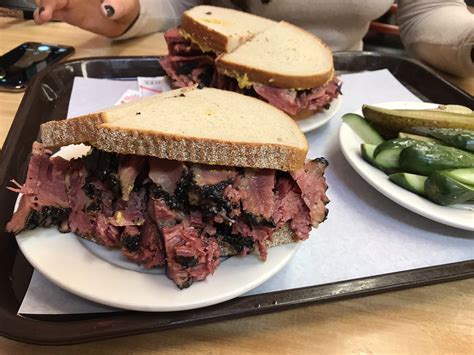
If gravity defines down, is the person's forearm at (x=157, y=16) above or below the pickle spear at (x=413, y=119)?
above

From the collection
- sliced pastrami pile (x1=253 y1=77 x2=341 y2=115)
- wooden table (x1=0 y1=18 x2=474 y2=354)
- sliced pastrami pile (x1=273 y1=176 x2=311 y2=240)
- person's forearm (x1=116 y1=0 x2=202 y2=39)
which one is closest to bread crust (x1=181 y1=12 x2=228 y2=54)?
sliced pastrami pile (x1=253 y1=77 x2=341 y2=115)

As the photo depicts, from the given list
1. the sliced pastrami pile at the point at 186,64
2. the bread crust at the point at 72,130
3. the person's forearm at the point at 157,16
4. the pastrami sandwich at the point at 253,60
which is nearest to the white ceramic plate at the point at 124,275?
the bread crust at the point at 72,130

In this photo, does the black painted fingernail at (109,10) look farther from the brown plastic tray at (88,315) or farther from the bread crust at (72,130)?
the bread crust at (72,130)

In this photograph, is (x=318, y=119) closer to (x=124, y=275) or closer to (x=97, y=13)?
(x=124, y=275)

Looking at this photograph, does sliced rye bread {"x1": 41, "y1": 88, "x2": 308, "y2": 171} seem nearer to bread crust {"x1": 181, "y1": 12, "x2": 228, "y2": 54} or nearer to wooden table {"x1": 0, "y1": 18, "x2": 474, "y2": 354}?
wooden table {"x1": 0, "y1": 18, "x2": 474, "y2": 354}

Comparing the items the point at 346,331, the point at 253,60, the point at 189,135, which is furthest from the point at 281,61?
the point at 346,331

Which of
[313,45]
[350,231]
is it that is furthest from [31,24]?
[350,231]
